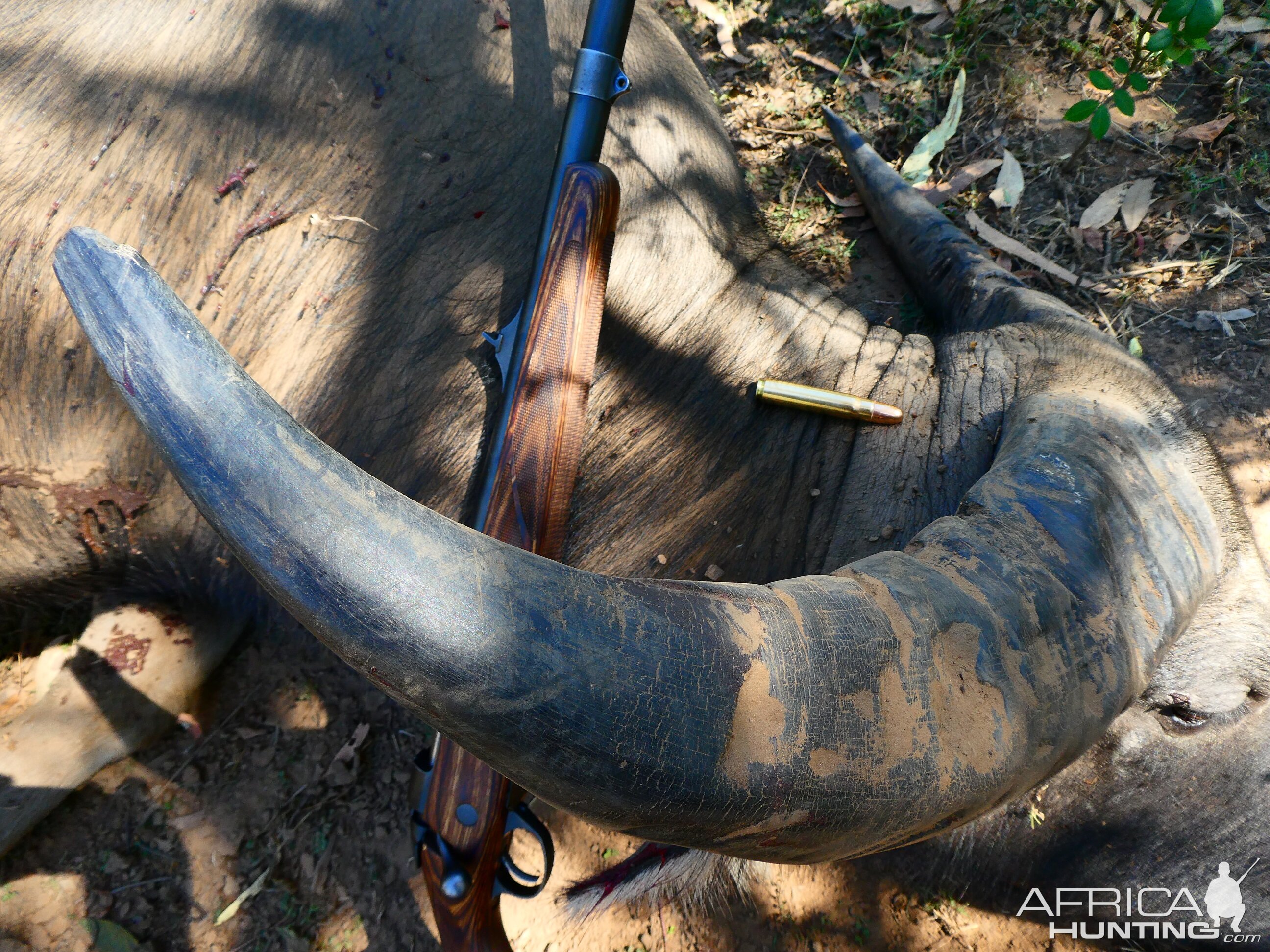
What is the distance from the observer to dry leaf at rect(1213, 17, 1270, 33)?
10.6ft

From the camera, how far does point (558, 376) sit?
2041mm

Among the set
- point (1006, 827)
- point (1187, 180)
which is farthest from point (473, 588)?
point (1187, 180)

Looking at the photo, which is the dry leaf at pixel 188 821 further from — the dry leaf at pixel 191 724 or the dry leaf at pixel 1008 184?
the dry leaf at pixel 1008 184

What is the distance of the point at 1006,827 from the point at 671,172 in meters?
2.32

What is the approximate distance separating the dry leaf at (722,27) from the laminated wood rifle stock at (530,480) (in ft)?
7.08

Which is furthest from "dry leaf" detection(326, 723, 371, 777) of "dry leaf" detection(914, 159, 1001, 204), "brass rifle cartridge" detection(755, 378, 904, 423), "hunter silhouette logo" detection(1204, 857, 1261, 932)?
"dry leaf" detection(914, 159, 1001, 204)

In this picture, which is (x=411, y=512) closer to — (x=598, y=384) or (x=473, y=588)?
(x=473, y=588)

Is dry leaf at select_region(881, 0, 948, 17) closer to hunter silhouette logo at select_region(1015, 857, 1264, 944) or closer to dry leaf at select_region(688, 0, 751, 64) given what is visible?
dry leaf at select_region(688, 0, 751, 64)

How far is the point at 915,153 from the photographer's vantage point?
3479mm

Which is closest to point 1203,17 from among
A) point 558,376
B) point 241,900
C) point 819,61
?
point 819,61

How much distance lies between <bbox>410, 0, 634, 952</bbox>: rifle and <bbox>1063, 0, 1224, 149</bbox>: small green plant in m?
1.68

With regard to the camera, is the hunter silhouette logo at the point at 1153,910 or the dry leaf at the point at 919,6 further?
the dry leaf at the point at 919,6

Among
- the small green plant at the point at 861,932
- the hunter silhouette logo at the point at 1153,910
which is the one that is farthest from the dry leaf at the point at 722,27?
the small green plant at the point at 861,932

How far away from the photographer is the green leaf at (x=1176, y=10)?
89.7 inches
